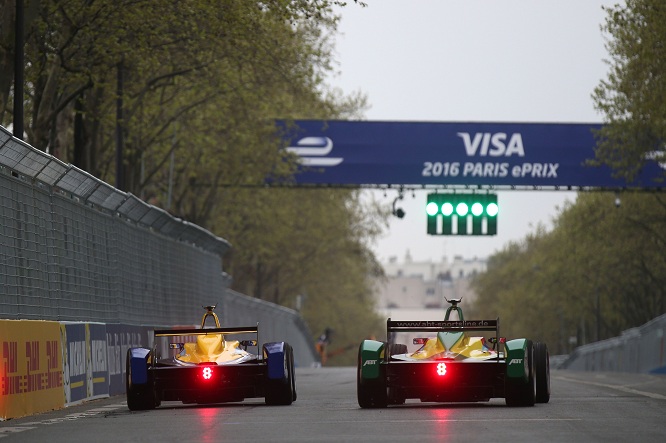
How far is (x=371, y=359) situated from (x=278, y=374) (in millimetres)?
1469

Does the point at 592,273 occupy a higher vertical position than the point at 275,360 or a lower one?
higher

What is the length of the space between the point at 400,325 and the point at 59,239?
613 cm

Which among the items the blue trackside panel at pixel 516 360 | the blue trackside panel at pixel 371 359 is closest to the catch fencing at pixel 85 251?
the blue trackside panel at pixel 371 359

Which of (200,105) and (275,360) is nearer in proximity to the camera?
(275,360)

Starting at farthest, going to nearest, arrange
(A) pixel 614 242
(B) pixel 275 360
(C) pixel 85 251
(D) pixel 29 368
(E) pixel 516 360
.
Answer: (A) pixel 614 242
(C) pixel 85 251
(B) pixel 275 360
(D) pixel 29 368
(E) pixel 516 360

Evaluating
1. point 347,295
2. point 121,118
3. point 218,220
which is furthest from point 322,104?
point 347,295

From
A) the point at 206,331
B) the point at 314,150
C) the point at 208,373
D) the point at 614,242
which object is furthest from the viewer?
the point at 614,242

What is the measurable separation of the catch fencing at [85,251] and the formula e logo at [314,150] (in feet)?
39.3

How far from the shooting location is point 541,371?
1988 cm

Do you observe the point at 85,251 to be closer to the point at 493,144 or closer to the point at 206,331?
the point at 206,331

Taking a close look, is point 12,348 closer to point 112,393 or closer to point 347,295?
point 112,393

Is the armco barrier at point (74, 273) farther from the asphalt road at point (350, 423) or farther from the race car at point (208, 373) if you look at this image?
the race car at point (208, 373)

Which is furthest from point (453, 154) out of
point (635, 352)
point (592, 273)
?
point (592, 273)

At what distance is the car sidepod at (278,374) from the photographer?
20156 mm
